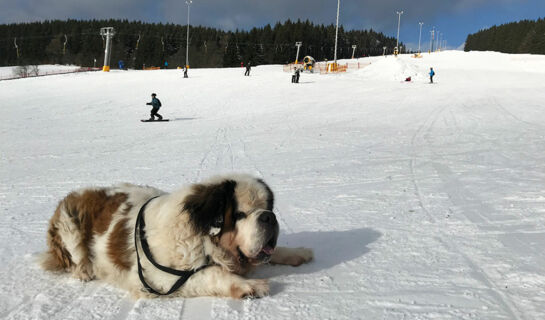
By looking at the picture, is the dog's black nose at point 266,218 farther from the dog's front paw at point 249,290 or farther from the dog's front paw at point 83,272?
the dog's front paw at point 83,272

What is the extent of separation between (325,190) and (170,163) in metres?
4.67

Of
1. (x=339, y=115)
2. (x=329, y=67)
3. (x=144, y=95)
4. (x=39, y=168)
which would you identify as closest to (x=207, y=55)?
(x=329, y=67)

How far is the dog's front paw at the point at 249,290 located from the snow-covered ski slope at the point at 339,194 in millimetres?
67

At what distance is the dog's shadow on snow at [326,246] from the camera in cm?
395

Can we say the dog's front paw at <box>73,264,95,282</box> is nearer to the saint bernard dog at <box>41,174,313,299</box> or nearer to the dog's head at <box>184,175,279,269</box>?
the saint bernard dog at <box>41,174,313,299</box>

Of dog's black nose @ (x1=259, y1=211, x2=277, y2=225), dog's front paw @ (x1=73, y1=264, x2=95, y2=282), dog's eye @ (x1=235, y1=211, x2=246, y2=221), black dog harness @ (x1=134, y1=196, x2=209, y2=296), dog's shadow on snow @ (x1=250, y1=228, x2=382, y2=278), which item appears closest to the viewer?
dog's black nose @ (x1=259, y1=211, x2=277, y2=225)

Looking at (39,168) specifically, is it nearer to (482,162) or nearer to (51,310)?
(51,310)

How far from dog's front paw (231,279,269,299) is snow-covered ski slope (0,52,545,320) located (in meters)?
0.07

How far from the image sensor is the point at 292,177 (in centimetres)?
841

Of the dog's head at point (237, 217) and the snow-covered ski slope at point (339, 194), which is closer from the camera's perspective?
the dog's head at point (237, 217)

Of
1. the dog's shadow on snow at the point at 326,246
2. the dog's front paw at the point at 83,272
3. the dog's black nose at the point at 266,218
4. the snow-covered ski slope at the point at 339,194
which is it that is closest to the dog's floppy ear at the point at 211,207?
the dog's black nose at the point at 266,218

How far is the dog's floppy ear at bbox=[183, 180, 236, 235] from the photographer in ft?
10.6

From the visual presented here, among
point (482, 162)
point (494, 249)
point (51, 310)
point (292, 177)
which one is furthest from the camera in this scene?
point (482, 162)

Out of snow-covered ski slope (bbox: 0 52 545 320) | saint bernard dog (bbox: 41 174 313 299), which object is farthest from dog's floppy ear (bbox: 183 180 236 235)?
snow-covered ski slope (bbox: 0 52 545 320)
